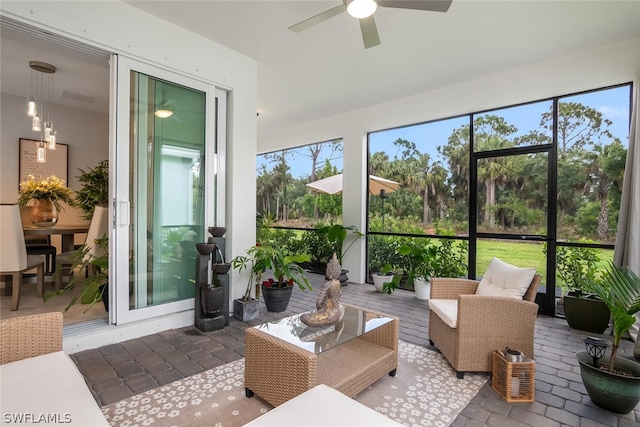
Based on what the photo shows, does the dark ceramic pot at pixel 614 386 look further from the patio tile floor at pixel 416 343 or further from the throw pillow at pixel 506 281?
the throw pillow at pixel 506 281

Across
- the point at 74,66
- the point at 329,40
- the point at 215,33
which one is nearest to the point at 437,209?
the point at 329,40

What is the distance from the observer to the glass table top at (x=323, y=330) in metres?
1.93

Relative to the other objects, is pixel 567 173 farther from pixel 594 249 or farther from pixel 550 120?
pixel 594 249

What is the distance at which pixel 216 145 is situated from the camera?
3.65m

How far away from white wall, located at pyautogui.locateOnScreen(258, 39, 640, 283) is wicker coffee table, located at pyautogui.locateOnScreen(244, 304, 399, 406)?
10.5 ft

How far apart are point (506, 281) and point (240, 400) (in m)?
2.29

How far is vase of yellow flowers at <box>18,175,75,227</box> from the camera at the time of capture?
418cm

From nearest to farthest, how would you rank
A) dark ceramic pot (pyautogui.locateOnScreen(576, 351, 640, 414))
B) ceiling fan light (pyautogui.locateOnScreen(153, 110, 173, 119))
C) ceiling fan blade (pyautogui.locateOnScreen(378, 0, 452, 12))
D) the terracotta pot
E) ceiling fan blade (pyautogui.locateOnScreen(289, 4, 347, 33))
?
dark ceramic pot (pyautogui.locateOnScreen(576, 351, 640, 414)) < ceiling fan blade (pyautogui.locateOnScreen(378, 0, 452, 12)) < ceiling fan blade (pyautogui.locateOnScreen(289, 4, 347, 33)) < ceiling fan light (pyautogui.locateOnScreen(153, 110, 173, 119)) < the terracotta pot

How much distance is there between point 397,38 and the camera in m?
3.31

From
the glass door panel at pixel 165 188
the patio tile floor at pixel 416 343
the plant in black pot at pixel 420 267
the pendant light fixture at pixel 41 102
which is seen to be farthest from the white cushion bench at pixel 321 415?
the pendant light fixture at pixel 41 102

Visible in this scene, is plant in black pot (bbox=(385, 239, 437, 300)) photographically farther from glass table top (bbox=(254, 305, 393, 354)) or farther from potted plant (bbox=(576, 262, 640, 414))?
potted plant (bbox=(576, 262, 640, 414))

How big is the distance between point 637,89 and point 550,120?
77cm

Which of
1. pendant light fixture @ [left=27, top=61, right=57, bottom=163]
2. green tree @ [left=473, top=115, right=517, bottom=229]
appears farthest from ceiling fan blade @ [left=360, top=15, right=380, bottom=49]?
pendant light fixture @ [left=27, top=61, right=57, bottom=163]

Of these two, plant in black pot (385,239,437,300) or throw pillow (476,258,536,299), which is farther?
plant in black pot (385,239,437,300)
